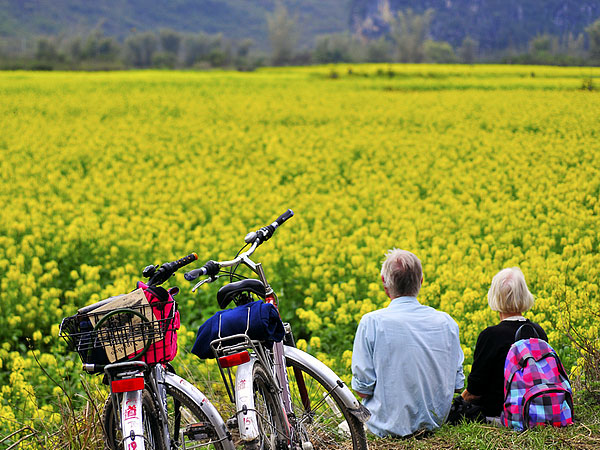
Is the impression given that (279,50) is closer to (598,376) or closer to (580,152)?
(580,152)

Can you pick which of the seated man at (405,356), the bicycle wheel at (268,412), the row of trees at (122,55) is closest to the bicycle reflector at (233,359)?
the bicycle wheel at (268,412)

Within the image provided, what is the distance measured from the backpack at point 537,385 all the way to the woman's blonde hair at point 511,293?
25 cm

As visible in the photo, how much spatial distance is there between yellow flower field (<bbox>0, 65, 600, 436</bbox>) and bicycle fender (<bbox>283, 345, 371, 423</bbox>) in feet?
5.86

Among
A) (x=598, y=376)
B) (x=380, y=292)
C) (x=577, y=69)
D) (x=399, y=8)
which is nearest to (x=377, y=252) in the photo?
(x=380, y=292)

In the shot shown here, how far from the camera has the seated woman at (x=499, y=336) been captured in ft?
12.5

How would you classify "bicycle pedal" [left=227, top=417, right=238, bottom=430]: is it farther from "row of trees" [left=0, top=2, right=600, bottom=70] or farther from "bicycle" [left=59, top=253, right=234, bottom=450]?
"row of trees" [left=0, top=2, right=600, bottom=70]

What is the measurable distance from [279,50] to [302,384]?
258 ft

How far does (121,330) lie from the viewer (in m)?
2.59

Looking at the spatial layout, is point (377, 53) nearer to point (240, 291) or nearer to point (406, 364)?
point (406, 364)

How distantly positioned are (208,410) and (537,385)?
1.84 meters

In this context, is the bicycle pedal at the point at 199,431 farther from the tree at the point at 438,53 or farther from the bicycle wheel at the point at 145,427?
the tree at the point at 438,53

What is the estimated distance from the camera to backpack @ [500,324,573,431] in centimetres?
357

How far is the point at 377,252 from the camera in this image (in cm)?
788

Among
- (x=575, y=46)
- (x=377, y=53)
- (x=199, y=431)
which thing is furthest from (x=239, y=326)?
(x=377, y=53)
